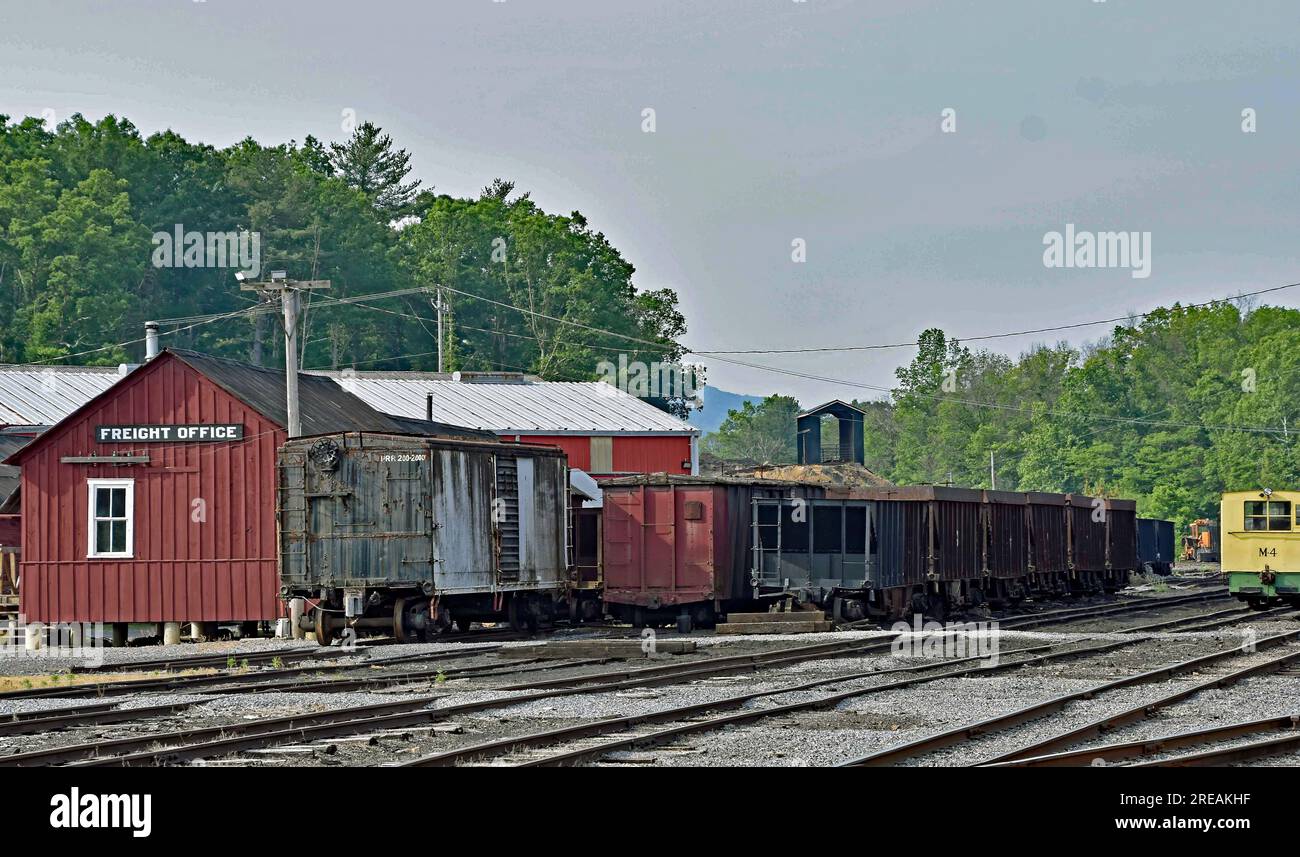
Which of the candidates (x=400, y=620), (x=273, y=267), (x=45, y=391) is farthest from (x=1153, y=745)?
(x=273, y=267)

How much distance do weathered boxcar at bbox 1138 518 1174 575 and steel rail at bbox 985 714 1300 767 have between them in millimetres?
48230

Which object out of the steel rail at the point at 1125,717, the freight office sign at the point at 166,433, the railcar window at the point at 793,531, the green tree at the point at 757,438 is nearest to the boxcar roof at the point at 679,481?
the railcar window at the point at 793,531

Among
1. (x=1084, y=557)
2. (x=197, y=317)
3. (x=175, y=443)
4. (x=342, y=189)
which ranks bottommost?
(x=1084, y=557)

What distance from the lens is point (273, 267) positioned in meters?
86.6

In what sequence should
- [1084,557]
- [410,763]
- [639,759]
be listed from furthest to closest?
[1084,557] → [639,759] → [410,763]

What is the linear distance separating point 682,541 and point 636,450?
19.4 meters

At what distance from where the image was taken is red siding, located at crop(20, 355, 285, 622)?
99.9 ft

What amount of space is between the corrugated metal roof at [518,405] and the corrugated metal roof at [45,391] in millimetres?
7907

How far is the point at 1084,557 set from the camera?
1793 inches

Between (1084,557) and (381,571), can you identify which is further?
(1084,557)

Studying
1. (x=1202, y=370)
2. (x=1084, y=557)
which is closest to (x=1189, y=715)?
(x=1084, y=557)

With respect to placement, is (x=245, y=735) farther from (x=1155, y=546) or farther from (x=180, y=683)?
(x=1155, y=546)
